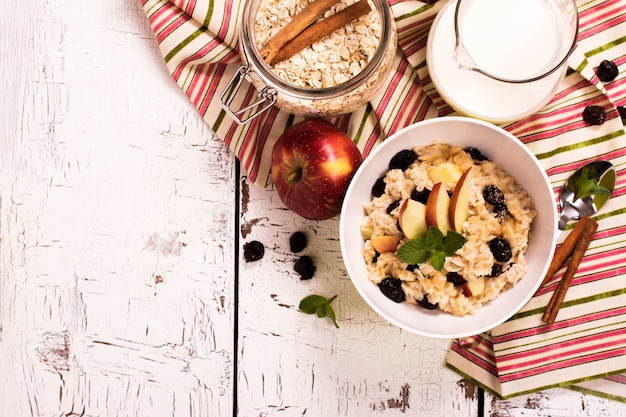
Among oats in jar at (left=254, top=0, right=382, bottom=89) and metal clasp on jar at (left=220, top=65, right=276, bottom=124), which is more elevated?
oats in jar at (left=254, top=0, right=382, bottom=89)

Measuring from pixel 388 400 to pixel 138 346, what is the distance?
1.61 ft

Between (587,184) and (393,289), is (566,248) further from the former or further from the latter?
(393,289)

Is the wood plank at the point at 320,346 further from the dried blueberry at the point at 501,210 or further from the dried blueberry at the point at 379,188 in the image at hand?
the dried blueberry at the point at 501,210

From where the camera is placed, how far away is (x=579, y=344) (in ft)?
3.94

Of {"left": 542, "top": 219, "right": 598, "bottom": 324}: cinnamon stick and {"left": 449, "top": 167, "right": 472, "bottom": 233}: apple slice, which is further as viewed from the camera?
{"left": 542, "top": 219, "right": 598, "bottom": 324}: cinnamon stick

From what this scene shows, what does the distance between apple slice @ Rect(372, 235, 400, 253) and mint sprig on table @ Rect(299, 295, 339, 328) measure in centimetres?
17

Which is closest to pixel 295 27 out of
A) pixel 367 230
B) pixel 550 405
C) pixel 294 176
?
pixel 294 176

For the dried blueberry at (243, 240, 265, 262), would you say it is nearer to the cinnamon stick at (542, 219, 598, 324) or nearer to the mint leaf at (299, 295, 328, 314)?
the mint leaf at (299, 295, 328, 314)

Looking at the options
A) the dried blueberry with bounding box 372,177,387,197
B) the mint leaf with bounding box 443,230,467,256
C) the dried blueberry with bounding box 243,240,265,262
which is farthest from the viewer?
the dried blueberry with bounding box 243,240,265,262

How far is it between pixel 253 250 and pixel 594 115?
65 centimetres

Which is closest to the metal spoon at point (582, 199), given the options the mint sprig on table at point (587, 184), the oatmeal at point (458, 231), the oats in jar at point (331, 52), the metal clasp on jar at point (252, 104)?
the mint sprig on table at point (587, 184)

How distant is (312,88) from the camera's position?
3.59 feet

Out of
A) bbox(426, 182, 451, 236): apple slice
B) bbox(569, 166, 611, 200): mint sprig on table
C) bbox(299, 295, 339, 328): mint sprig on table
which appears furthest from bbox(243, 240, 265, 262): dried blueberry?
bbox(569, 166, 611, 200): mint sprig on table

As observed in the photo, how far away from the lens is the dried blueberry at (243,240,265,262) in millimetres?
1253
